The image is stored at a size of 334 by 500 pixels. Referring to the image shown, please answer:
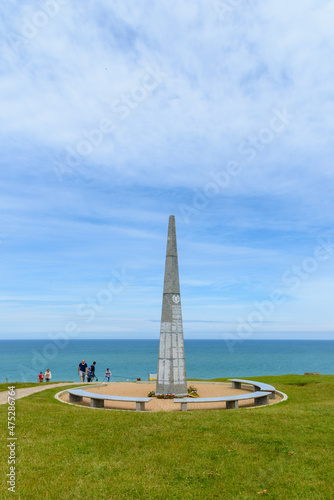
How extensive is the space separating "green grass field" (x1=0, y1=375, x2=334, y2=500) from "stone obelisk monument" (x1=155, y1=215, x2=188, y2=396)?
4410mm

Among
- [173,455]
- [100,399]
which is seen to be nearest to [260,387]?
[100,399]

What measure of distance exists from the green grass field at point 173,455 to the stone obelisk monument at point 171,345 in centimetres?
441

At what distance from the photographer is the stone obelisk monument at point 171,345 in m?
16.0

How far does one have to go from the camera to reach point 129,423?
1034cm

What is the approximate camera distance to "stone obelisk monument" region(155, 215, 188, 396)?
52.5 ft

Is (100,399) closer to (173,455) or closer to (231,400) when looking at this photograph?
(231,400)

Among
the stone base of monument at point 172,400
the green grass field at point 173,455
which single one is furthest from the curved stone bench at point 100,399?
the green grass field at point 173,455

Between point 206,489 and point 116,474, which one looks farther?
point 116,474

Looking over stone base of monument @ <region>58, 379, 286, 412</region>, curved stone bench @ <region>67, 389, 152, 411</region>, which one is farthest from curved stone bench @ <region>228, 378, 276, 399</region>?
curved stone bench @ <region>67, 389, 152, 411</region>

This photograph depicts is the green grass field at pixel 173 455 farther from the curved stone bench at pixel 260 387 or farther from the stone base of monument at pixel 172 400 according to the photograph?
the curved stone bench at pixel 260 387

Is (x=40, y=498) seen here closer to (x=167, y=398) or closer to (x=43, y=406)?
(x=43, y=406)

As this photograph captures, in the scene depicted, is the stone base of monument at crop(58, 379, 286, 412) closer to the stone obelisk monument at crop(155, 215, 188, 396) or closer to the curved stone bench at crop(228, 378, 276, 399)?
the curved stone bench at crop(228, 378, 276, 399)

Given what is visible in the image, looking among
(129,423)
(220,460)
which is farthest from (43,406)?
(220,460)

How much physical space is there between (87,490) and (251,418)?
19.1 ft
